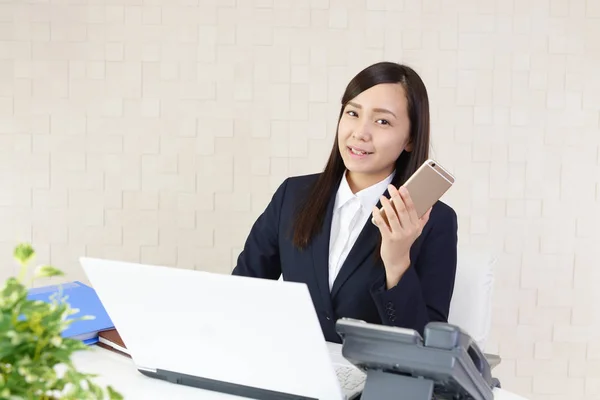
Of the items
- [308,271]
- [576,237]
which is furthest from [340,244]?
[576,237]

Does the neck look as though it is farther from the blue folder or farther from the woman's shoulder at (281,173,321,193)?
the blue folder

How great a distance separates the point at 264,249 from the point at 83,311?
63cm

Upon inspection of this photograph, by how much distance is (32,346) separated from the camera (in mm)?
796

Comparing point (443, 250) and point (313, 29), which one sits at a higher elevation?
point (313, 29)

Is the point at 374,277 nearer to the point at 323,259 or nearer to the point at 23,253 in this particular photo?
the point at 323,259

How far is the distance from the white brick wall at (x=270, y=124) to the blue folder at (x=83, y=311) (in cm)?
127

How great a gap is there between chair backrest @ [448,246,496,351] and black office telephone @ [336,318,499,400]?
0.75 m

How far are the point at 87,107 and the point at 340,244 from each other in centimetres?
157

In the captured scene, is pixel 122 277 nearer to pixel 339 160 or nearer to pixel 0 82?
pixel 339 160

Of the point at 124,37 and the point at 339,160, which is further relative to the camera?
the point at 124,37

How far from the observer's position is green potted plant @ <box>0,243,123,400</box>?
775mm

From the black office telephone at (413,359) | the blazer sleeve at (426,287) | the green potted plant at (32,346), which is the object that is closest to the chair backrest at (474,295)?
the blazer sleeve at (426,287)

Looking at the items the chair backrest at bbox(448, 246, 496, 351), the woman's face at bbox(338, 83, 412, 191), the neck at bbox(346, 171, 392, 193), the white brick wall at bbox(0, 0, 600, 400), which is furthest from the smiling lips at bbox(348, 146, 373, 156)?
the white brick wall at bbox(0, 0, 600, 400)

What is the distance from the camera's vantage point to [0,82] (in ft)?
10.2
